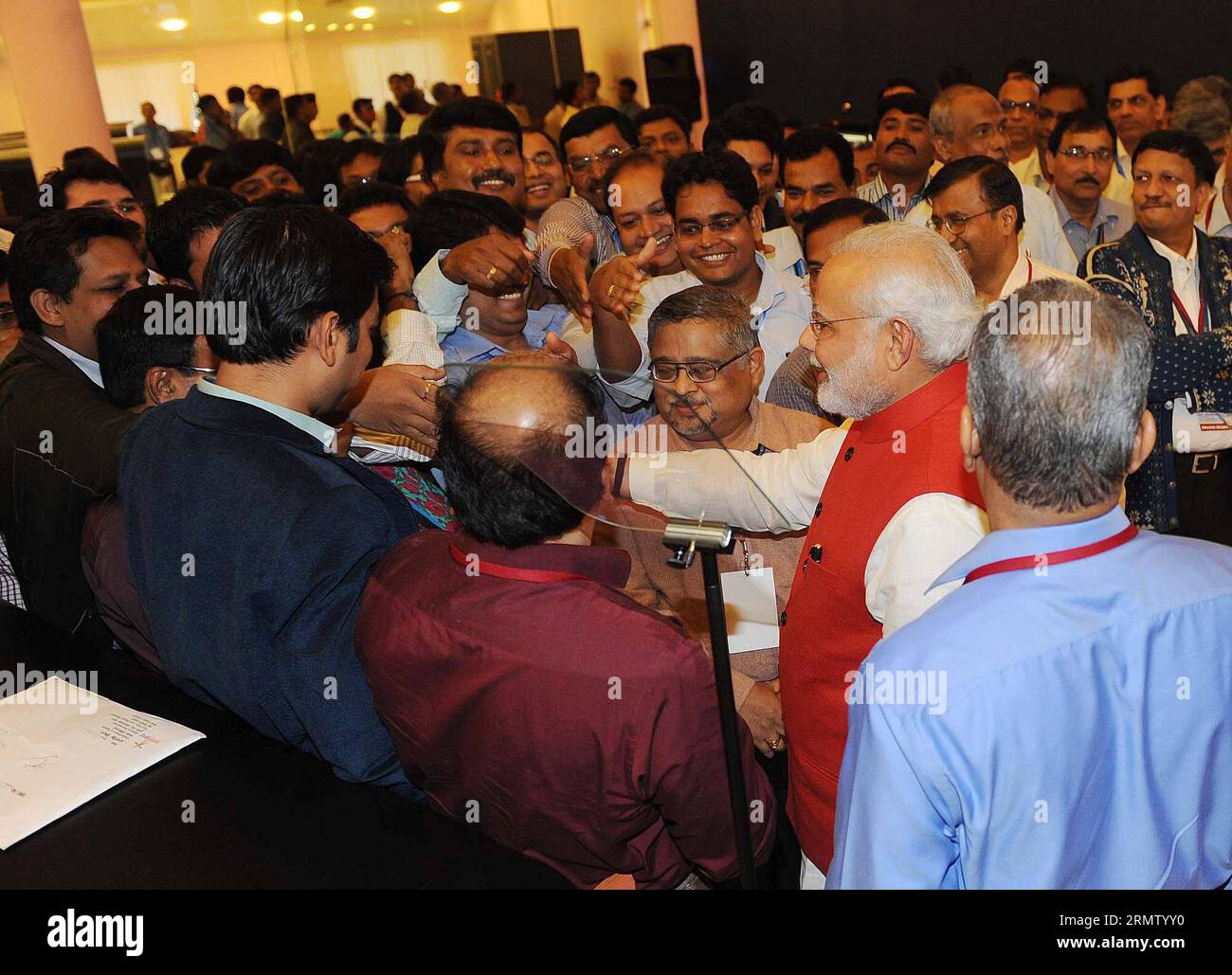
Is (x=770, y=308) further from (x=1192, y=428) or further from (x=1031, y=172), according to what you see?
(x=1031, y=172)

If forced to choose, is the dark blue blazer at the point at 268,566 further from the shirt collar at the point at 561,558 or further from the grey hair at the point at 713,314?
the grey hair at the point at 713,314

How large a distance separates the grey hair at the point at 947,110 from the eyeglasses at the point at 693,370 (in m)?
2.66

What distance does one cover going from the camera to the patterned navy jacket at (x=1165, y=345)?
8.70 ft

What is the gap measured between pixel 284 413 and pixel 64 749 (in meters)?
0.65

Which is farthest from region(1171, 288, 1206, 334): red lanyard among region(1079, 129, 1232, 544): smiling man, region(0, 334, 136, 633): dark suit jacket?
region(0, 334, 136, 633): dark suit jacket

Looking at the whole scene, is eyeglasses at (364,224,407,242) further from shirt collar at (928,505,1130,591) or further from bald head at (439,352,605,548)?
shirt collar at (928,505,1130,591)

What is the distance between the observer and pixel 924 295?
1.50 metres

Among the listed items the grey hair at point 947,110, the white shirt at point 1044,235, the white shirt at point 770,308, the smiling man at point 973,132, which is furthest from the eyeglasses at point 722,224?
the grey hair at point 947,110

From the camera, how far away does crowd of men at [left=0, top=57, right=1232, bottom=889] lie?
1025 millimetres

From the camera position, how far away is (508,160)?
3443mm

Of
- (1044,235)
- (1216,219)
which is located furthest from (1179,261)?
(1216,219)

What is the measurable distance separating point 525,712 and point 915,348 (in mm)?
798

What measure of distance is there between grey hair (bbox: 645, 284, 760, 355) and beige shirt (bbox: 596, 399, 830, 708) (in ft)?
0.48
